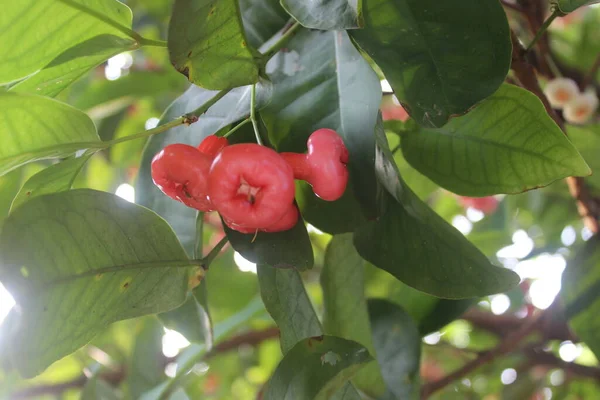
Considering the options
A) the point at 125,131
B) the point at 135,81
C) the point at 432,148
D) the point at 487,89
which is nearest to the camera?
the point at 487,89

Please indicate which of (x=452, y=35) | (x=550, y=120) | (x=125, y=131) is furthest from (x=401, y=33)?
(x=125, y=131)

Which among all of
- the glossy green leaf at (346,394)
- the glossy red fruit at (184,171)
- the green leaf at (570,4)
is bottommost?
the glossy green leaf at (346,394)

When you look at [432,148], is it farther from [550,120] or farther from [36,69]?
[36,69]

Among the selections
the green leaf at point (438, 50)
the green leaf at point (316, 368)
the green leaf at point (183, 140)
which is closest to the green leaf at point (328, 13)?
the green leaf at point (438, 50)

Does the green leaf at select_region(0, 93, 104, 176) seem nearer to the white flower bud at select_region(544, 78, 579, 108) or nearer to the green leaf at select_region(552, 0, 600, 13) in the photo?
the green leaf at select_region(552, 0, 600, 13)

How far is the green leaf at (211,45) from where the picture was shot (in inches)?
19.1

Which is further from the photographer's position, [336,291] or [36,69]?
[336,291]

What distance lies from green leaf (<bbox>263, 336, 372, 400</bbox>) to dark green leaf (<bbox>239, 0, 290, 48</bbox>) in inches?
12.3

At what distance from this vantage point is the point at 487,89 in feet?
1.61

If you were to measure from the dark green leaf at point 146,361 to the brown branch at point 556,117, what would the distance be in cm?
69

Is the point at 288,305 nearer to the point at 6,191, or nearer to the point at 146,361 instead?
the point at 6,191

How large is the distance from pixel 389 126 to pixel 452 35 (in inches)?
7.6

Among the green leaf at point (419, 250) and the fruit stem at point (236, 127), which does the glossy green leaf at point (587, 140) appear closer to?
the green leaf at point (419, 250)

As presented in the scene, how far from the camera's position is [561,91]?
3.27ft
